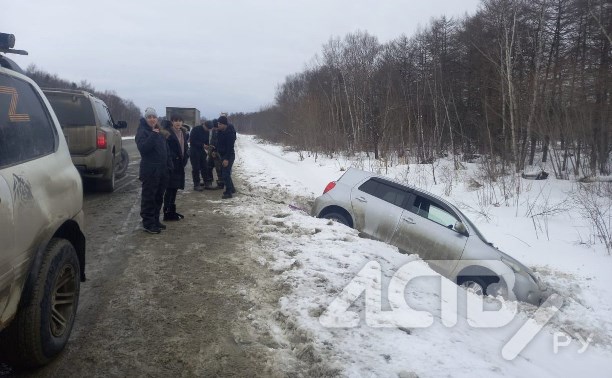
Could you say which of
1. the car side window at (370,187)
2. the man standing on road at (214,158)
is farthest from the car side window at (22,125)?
the man standing on road at (214,158)

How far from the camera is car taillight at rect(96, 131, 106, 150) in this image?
8.34 meters

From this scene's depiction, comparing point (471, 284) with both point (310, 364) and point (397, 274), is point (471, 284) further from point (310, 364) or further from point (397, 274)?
point (310, 364)

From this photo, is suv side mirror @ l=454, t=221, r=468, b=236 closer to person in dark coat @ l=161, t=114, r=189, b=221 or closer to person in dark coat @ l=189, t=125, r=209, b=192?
person in dark coat @ l=161, t=114, r=189, b=221

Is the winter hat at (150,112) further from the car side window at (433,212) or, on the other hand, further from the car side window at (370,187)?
the car side window at (433,212)

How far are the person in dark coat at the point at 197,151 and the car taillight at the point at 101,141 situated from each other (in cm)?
244

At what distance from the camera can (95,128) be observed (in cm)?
827

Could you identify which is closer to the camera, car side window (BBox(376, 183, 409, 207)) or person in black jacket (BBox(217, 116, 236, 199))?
car side window (BBox(376, 183, 409, 207))

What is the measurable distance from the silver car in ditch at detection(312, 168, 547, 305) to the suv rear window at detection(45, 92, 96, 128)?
17.2 feet

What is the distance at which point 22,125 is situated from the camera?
256 cm

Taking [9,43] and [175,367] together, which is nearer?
[175,367]

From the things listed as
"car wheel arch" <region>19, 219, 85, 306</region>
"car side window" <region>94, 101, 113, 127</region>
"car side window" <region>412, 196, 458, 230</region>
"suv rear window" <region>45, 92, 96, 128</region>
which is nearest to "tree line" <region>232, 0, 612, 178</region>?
"car side window" <region>412, 196, 458, 230</region>

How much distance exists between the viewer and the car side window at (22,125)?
2.30 m

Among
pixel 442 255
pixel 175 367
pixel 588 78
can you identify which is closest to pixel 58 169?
pixel 175 367

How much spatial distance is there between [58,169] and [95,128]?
6138 millimetres
